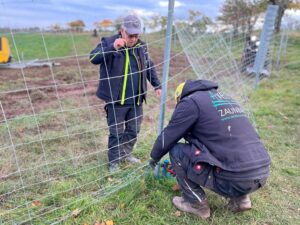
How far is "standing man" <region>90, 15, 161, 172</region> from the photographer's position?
2893mm

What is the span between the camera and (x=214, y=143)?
245 centimetres

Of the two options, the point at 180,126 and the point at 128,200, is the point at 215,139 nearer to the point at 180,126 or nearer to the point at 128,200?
the point at 180,126

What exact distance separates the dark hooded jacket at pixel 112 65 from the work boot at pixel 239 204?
4.37 ft

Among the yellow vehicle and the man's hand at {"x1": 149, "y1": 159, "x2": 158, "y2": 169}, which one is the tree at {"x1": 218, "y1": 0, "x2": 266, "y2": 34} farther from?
the yellow vehicle

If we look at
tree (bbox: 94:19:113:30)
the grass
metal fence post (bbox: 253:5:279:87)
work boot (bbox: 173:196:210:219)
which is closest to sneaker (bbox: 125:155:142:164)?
the grass

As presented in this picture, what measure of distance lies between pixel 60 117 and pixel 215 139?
10.1 ft

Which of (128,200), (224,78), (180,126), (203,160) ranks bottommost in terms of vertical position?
(224,78)

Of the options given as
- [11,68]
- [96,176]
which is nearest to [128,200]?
[96,176]

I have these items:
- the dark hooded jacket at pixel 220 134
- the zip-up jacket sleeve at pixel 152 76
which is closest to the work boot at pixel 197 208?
the dark hooded jacket at pixel 220 134

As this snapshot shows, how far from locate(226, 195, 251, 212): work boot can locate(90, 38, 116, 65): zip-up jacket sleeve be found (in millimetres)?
1688

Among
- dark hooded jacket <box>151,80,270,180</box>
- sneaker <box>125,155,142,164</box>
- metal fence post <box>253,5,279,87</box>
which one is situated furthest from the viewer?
metal fence post <box>253,5,279,87</box>

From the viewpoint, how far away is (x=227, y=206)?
2.85 metres

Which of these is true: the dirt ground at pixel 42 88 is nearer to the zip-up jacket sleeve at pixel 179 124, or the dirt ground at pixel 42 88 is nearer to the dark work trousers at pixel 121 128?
the dark work trousers at pixel 121 128

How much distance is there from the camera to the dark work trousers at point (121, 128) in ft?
10.4
